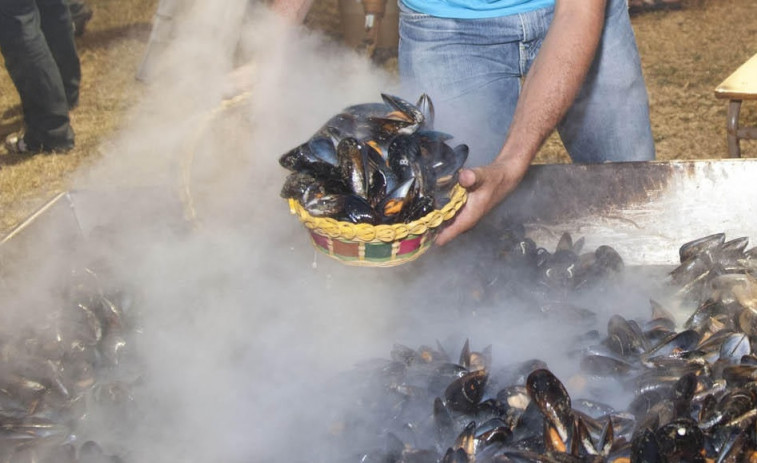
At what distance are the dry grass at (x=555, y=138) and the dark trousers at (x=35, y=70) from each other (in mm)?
221

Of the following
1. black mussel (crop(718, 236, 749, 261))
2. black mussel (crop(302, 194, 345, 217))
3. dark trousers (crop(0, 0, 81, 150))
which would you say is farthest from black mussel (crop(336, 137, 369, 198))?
dark trousers (crop(0, 0, 81, 150))

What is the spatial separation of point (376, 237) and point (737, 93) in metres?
2.92

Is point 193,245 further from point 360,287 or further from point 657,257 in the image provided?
point 657,257

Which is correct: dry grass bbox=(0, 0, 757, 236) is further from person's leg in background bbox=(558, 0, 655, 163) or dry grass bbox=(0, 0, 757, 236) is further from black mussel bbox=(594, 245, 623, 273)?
black mussel bbox=(594, 245, 623, 273)

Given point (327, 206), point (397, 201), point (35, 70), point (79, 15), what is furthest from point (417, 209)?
point (79, 15)

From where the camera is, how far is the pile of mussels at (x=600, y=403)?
216 centimetres

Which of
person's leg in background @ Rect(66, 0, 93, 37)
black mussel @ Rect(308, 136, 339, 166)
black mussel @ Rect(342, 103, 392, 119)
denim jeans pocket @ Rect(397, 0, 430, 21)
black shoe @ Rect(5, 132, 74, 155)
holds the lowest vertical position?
black shoe @ Rect(5, 132, 74, 155)

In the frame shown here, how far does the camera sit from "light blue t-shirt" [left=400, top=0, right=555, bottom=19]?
3.46m

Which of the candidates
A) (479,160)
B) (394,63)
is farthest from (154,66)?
(479,160)

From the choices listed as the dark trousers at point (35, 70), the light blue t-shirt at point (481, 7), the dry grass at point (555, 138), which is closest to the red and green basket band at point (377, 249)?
the light blue t-shirt at point (481, 7)

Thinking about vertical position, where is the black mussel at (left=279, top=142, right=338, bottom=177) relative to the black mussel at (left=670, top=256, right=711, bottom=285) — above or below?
above

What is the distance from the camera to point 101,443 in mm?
2506

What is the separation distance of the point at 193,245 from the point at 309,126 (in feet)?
3.00

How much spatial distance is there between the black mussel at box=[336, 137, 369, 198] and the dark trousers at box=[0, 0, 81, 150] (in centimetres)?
439
